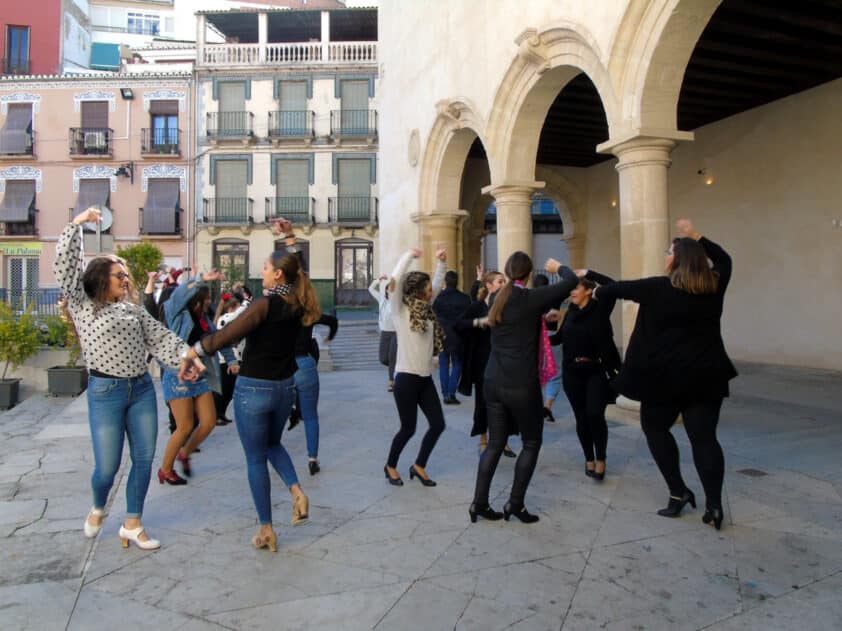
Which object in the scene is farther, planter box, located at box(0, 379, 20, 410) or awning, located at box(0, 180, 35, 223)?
awning, located at box(0, 180, 35, 223)

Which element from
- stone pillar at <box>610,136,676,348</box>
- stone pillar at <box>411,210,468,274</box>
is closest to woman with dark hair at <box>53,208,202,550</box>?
stone pillar at <box>610,136,676,348</box>

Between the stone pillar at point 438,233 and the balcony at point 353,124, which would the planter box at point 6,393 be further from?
the balcony at point 353,124

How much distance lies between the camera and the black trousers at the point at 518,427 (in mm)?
3721

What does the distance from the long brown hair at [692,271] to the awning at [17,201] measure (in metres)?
28.3

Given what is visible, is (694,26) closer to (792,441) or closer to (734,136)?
(792,441)

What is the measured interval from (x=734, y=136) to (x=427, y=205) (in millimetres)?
5776

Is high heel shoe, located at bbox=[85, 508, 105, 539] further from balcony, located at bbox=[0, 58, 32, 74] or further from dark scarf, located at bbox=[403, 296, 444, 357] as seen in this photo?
balcony, located at bbox=[0, 58, 32, 74]

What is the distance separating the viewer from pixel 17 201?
2575 centimetres

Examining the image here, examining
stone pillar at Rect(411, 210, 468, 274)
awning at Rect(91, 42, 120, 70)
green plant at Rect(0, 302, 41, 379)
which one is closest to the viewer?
green plant at Rect(0, 302, 41, 379)

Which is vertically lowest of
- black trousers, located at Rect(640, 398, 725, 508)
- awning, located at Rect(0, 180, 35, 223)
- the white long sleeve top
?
black trousers, located at Rect(640, 398, 725, 508)

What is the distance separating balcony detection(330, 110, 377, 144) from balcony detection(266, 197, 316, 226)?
2.92 meters

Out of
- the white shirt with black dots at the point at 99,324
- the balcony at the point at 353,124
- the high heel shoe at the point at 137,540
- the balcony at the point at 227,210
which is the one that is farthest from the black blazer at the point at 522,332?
the balcony at the point at 227,210

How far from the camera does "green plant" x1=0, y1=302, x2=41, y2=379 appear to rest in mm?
11305

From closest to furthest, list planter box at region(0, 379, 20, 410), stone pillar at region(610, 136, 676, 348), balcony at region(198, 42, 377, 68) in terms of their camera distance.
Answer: stone pillar at region(610, 136, 676, 348)
planter box at region(0, 379, 20, 410)
balcony at region(198, 42, 377, 68)
